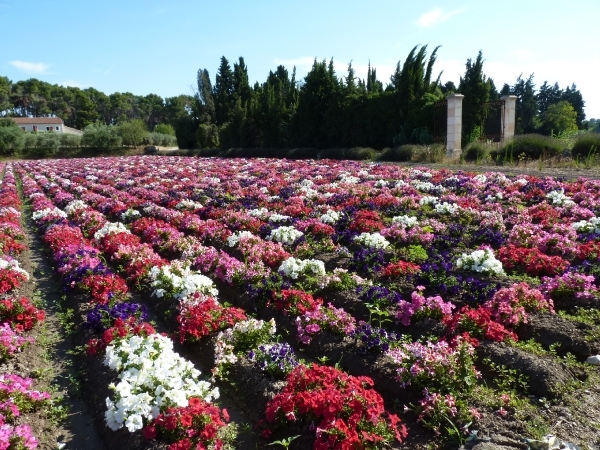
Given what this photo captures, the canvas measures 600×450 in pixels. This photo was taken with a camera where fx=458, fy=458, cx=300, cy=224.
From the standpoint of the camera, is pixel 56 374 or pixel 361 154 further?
pixel 361 154

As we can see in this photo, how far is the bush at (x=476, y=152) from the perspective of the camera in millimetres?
23578

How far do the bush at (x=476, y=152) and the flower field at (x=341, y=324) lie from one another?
11.1 metres

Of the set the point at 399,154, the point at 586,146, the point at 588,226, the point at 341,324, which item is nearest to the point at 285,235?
the point at 341,324

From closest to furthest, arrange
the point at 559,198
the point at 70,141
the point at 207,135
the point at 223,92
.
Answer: the point at 559,198 < the point at 207,135 < the point at 223,92 < the point at 70,141

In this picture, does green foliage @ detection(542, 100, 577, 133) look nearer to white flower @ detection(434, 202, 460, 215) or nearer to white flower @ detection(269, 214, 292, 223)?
white flower @ detection(434, 202, 460, 215)

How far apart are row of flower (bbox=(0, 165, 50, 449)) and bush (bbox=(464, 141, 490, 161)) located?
20894 millimetres

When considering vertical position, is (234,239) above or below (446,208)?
below

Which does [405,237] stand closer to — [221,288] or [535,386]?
[221,288]

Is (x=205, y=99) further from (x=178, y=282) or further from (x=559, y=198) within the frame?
(x=178, y=282)

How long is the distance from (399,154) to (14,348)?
79.1 feet

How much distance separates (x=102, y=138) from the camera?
67.4m

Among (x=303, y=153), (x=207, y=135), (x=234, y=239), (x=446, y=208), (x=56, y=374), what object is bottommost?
(x=56, y=374)

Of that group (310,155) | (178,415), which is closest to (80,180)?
(310,155)

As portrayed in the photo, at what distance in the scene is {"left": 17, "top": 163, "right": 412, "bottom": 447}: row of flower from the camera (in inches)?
162
